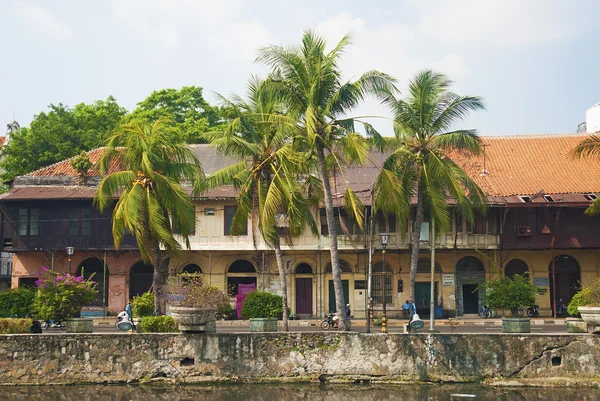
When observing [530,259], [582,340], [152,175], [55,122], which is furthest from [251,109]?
[55,122]

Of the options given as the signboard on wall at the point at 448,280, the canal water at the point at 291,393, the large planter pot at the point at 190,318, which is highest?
the signboard on wall at the point at 448,280

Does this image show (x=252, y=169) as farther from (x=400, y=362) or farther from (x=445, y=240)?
(x=445, y=240)

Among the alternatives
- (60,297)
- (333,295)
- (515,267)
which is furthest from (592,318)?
(333,295)

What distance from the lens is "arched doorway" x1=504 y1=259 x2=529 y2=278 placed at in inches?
1532

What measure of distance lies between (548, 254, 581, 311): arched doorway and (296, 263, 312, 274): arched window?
1258 cm

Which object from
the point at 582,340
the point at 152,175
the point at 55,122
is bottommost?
the point at 582,340

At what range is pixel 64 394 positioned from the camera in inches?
766

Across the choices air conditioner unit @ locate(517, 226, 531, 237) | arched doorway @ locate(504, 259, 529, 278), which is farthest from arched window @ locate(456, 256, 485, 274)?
air conditioner unit @ locate(517, 226, 531, 237)

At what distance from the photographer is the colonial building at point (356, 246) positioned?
37250 millimetres

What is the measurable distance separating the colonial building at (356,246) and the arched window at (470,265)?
53mm

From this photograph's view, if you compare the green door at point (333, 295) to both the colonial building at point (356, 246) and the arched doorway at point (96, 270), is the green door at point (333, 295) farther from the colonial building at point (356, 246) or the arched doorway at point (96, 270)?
the arched doorway at point (96, 270)

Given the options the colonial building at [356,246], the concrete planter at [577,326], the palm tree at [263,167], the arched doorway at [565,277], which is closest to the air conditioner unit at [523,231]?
the colonial building at [356,246]

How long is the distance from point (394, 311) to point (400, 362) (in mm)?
17775

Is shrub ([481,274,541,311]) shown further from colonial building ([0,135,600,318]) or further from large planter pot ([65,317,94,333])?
large planter pot ([65,317,94,333])
